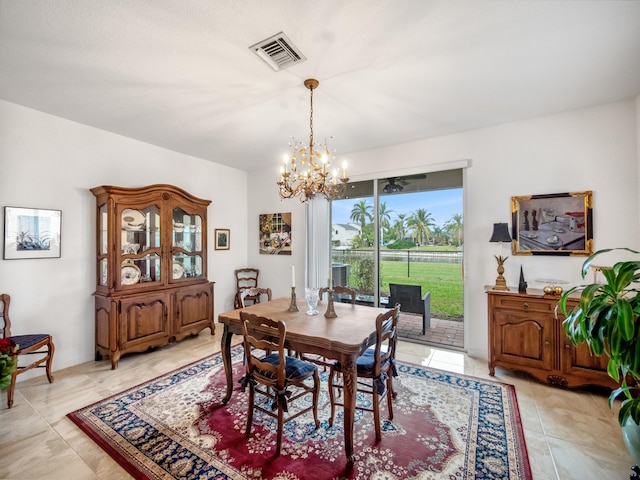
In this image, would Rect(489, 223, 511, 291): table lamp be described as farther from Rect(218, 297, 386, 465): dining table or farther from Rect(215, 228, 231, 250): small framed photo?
Rect(215, 228, 231, 250): small framed photo

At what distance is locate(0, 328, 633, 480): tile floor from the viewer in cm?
177

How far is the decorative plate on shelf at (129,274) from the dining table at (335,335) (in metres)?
1.76

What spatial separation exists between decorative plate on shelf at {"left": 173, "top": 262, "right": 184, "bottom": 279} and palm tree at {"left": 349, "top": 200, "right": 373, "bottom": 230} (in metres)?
2.64

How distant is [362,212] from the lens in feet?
14.4

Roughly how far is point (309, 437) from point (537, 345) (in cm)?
234

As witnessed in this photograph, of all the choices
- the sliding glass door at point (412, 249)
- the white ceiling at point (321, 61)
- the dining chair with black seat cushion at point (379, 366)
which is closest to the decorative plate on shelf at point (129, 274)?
the white ceiling at point (321, 61)

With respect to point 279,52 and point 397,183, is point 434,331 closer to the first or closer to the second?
point 397,183

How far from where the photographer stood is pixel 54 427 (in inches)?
85.7

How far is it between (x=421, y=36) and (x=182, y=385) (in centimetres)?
361

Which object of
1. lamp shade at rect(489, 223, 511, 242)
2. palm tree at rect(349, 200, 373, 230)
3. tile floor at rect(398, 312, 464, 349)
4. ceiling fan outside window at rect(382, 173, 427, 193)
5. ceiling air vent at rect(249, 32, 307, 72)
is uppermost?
ceiling air vent at rect(249, 32, 307, 72)

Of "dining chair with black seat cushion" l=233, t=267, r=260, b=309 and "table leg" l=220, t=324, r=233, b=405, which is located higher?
"dining chair with black seat cushion" l=233, t=267, r=260, b=309

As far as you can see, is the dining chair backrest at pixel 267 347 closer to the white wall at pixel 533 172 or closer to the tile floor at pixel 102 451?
the tile floor at pixel 102 451

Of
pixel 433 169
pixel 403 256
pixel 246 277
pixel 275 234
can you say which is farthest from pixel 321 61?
pixel 246 277

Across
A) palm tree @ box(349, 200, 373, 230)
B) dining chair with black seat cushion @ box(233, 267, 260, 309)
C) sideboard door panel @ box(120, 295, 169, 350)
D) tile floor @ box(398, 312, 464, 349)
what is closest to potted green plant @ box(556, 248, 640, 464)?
tile floor @ box(398, 312, 464, 349)
